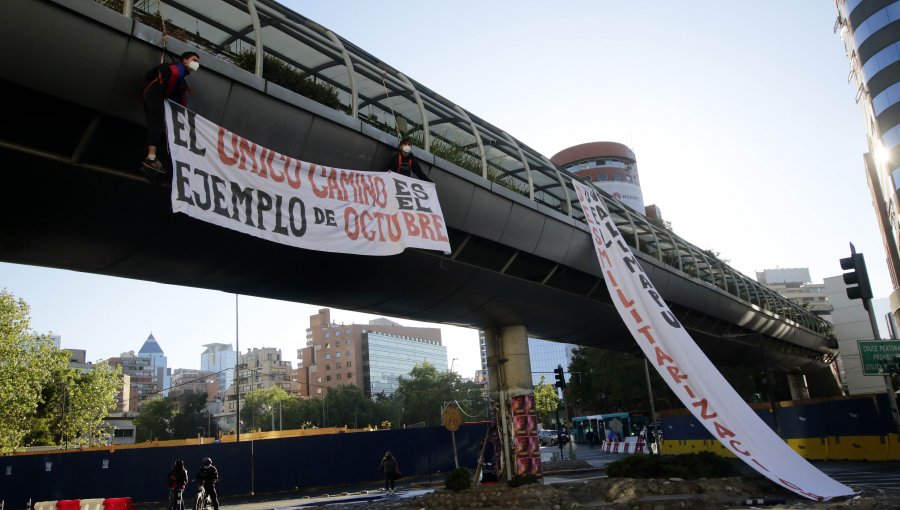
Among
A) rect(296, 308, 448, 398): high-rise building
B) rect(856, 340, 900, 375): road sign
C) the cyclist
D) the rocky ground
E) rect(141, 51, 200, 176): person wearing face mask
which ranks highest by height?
rect(296, 308, 448, 398): high-rise building

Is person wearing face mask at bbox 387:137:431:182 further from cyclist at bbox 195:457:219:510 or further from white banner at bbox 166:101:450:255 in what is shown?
cyclist at bbox 195:457:219:510

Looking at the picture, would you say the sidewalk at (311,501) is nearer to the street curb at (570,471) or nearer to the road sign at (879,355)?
the street curb at (570,471)

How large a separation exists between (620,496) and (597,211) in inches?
322

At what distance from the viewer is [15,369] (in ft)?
122

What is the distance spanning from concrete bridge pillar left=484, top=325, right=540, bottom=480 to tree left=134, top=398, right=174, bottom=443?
331 feet

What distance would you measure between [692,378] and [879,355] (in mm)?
6351

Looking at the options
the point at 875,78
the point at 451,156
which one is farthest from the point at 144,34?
the point at 875,78

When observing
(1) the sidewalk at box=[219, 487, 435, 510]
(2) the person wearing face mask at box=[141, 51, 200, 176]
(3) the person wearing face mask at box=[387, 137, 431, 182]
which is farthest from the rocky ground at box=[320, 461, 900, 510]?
(2) the person wearing face mask at box=[141, 51, 200, 176]

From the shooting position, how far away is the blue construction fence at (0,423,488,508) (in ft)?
79.4

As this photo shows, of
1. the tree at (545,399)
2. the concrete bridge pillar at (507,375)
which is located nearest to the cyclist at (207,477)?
the concrete bridge pillar at (507,375)

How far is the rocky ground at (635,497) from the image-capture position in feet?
42.9

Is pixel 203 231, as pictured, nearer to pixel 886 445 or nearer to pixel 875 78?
pixel 886 445

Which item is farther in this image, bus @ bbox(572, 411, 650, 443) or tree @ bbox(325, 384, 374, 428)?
tree @ bbox(325, 384, 374, 428)

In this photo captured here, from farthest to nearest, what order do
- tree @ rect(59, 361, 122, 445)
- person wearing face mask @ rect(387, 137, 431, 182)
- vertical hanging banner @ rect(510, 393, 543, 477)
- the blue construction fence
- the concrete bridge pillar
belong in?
tree @ rect(59, 361, 122, 445), the blue construction fence, the concrete bridge pillar, vertical hanging banner @ rect(510, 393, 543, 477), person wearing face mask @ rect(387, 137, 431, 182)
